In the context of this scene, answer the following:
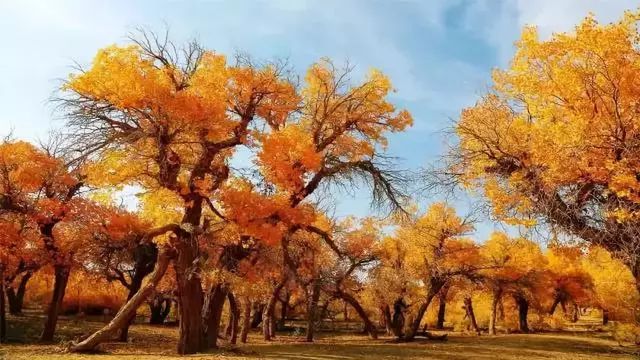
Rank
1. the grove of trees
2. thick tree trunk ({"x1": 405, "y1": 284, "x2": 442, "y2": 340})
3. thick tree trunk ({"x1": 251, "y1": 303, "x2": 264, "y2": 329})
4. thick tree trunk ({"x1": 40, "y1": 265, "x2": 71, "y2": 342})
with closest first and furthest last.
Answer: the grove of trees → thick tree trunk ({"x1": 40, "y1": 265, "x2": 71, "y2": 342}) → thick tree trunk ({"x1": 405, "y1": 284, "x2": 442, "y2": 340}) → thick tree trunk ({"x1": 251, "y1": 303, "x2": 264, "y2": 329})

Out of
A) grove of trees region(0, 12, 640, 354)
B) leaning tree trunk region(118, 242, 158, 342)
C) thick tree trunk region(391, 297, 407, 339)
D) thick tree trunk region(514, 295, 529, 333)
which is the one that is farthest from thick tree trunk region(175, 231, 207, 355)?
thick tree trunk region(514, 295, 529, 333)

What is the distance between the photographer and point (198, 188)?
1653cm

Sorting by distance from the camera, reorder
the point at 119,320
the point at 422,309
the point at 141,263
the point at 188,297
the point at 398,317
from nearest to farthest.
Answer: the point at 119,320, the point at 188,297, the point at 141,263, the point at 422,309, the point at 398,317

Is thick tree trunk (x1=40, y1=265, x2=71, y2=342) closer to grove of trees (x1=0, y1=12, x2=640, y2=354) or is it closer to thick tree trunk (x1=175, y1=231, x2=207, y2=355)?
grove of trees (x1=0, y1=12, x2=640, y2=354)

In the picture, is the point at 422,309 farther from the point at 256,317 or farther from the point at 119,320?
the point at 119,320

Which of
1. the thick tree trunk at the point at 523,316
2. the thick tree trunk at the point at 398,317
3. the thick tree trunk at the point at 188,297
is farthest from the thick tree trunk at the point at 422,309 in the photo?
the thick tree trunk at the point at 523,316

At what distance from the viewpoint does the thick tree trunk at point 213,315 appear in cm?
1866

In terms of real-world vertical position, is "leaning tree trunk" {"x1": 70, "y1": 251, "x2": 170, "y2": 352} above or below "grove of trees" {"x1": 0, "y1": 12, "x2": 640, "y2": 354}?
below

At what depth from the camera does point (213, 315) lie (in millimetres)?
19031

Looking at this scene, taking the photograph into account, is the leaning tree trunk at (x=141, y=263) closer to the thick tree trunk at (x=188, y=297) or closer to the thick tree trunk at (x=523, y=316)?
the thick tree trunk at (x=188, y=297)

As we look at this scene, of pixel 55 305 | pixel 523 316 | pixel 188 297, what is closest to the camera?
pixel 188 297

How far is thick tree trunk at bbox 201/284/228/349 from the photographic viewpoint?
61.2 feet

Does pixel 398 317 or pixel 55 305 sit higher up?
pixel 398 317

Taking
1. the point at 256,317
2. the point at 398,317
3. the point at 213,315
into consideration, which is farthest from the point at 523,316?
the point at 213,315
